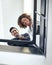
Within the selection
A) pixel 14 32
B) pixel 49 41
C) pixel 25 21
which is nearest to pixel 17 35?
pixel 14 32

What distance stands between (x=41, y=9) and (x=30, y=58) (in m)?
0.41

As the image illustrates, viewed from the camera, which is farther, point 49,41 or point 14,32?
point 14,32

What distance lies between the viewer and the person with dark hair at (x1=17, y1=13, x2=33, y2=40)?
1.27 metres

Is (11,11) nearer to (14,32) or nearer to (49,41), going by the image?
(14,32)

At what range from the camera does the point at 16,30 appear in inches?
51.5

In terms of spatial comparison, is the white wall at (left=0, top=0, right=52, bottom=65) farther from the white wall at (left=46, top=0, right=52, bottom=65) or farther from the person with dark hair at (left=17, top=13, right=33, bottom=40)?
the person with dark hair at (left=17, top=13, right=33, bottom=40)

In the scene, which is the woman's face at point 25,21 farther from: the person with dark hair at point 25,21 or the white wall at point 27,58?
the white wall at point 27,58

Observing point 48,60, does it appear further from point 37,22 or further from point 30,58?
point 37,22

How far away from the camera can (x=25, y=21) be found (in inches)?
50.4

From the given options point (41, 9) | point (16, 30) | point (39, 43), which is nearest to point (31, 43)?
point (39, 43)

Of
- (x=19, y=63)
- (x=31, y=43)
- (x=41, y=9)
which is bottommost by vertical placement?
(x=19, y=63)

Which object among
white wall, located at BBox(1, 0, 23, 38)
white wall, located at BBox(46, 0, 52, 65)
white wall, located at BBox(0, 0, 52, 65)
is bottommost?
white wall, located at BBox(0, 0, 52, 65)

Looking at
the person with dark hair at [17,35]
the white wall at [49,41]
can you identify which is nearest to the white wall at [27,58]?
the white wall at [49,41]

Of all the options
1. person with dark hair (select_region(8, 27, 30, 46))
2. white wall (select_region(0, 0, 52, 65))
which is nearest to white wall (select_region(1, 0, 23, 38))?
person with dark hair (select_region(8, 27, 30, 46))
